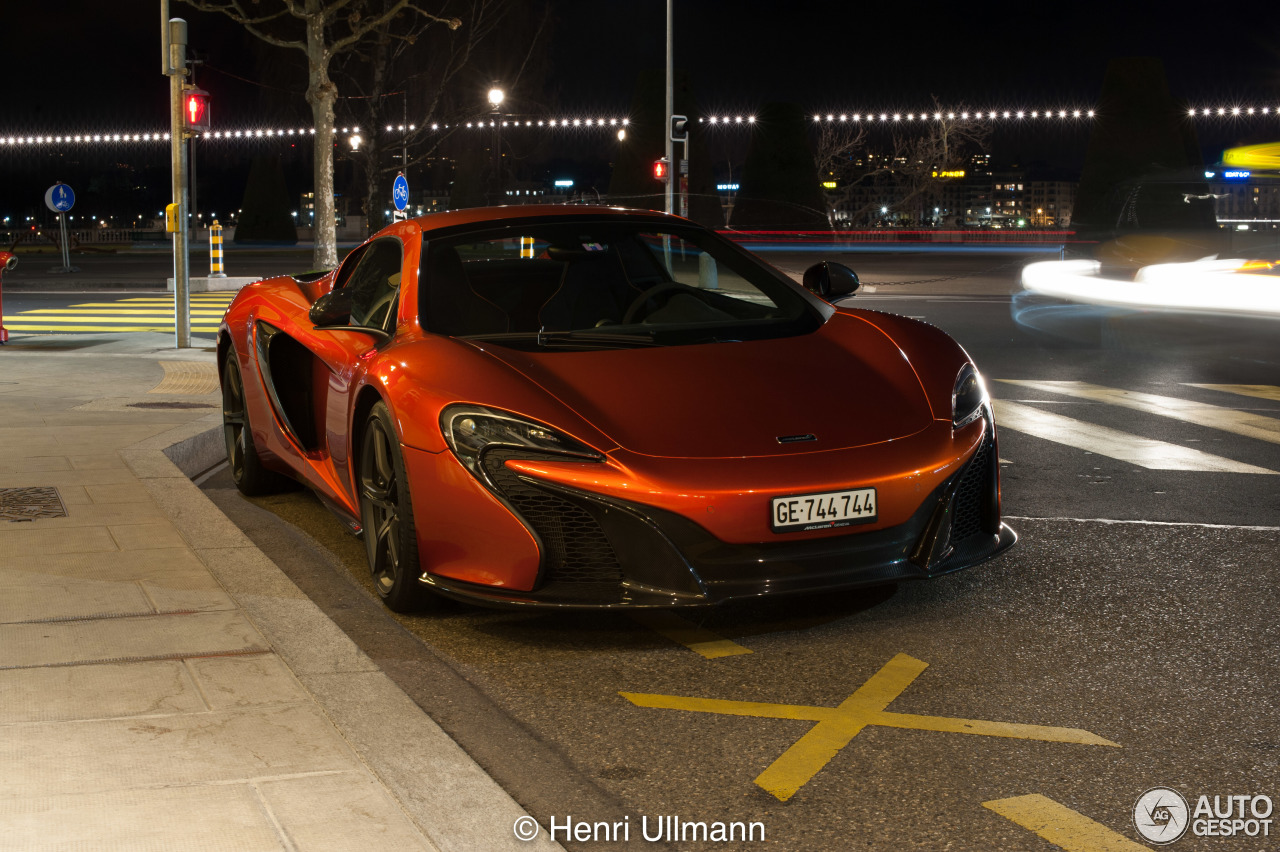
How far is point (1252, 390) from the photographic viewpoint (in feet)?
35.6

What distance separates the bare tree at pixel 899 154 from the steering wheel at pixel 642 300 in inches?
2244

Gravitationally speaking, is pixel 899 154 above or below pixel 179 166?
above

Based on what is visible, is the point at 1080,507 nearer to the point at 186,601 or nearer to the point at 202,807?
the point at 186,601

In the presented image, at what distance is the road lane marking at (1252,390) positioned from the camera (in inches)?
414

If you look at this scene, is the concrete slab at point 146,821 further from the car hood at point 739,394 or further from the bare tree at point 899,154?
the bare tree at point 899,154

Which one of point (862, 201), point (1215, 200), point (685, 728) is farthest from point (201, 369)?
point (862, 201)

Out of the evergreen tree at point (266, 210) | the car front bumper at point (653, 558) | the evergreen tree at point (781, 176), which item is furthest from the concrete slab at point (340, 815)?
the evergreen tree at point (266, 210)

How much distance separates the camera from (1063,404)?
32.9 feet

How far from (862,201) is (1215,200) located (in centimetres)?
4366

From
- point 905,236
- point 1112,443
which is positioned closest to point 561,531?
point 1112,443

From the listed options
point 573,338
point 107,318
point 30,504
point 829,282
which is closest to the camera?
point 573,338

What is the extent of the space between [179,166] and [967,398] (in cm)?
1061

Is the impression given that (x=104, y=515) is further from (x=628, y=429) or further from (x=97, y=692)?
(x=628, y=429)

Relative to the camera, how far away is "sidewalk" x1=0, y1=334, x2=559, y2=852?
2947mm
